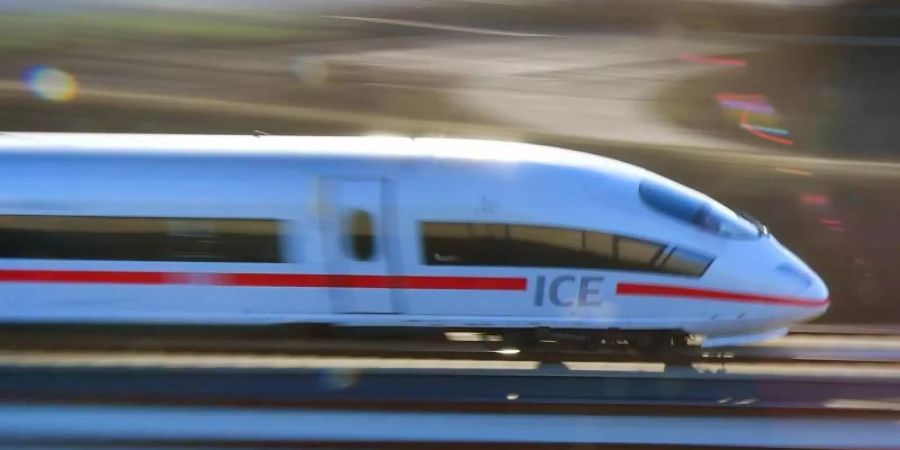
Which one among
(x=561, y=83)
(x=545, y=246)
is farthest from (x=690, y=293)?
(x=561, y=83)

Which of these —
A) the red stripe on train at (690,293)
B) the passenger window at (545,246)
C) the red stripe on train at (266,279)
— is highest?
the passenger window at (545,246)

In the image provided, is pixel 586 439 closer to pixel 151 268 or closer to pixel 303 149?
pixel 303 149

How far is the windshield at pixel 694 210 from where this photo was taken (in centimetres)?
670

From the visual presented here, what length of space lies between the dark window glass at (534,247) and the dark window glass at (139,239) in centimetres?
126

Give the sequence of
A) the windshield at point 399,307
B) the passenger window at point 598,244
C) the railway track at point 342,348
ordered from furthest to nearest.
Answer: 1. the railway track at point 342,348
2. the passenger window at point 598,244
3. the windshield at point 399,307

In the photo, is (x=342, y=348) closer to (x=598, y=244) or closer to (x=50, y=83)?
(x=598, y=244)

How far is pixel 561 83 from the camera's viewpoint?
21.6m

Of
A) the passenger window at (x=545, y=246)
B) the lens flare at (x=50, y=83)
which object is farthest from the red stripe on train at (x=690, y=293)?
the lens flare at (x=50, y=83)

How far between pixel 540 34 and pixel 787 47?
742 centimetres

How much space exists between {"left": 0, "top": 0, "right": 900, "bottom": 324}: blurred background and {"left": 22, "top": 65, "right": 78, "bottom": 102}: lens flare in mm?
94

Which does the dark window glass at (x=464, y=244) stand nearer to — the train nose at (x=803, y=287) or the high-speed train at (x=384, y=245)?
the high-speed train at (x=384, y=245)

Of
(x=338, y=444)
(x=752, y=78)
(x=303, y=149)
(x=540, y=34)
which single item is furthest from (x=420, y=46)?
(x=338, y=444)

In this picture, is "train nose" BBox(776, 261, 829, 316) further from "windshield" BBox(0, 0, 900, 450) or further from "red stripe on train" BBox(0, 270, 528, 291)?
"red stripe on train" BBox(0, 270, 528, 291)

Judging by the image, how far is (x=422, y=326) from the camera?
6871 mm
